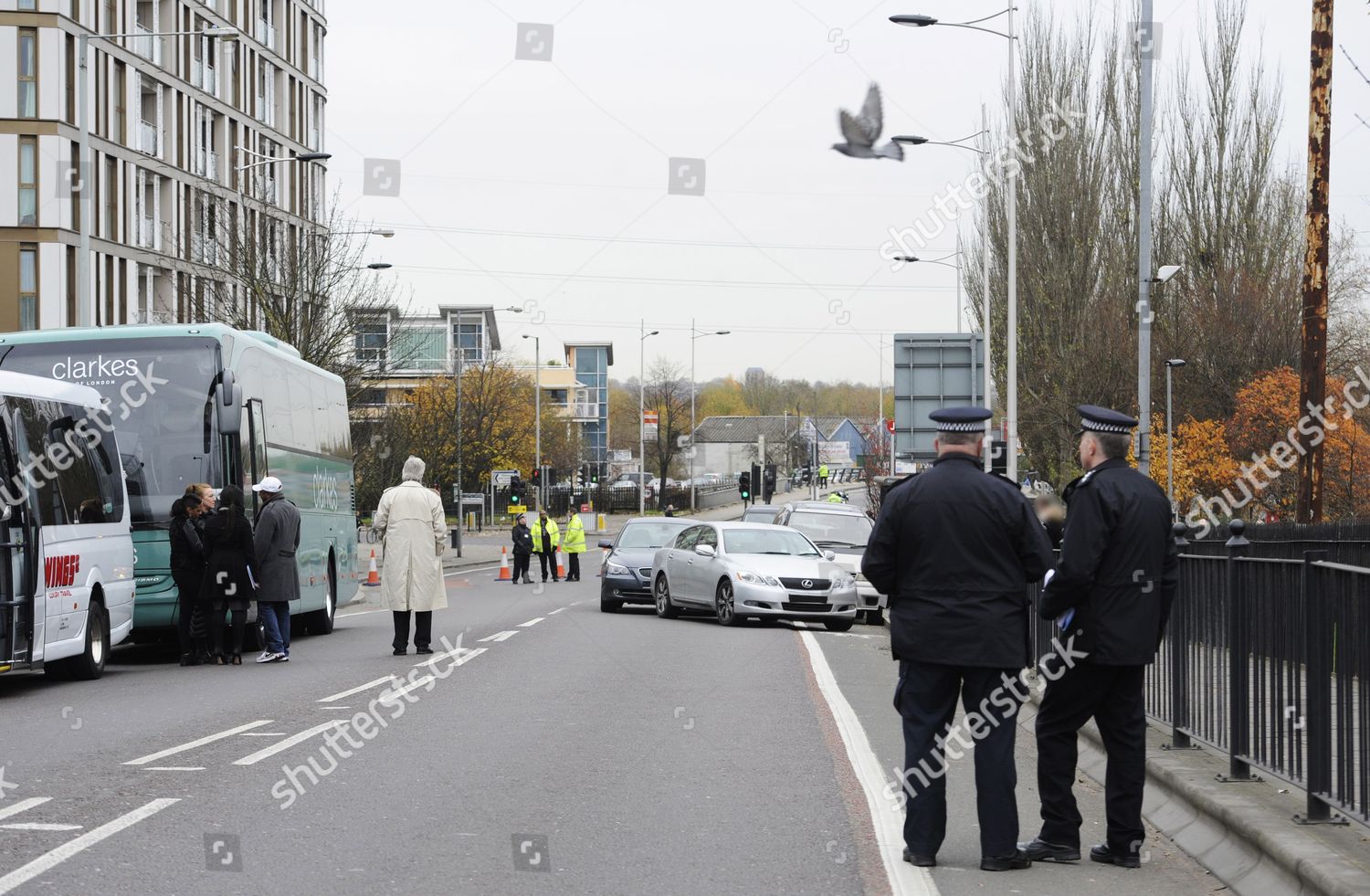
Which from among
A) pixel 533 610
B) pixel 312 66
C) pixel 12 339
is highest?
pixel 312 66

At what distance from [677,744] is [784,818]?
248 cm

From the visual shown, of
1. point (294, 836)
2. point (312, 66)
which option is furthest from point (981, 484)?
point (312, 66)

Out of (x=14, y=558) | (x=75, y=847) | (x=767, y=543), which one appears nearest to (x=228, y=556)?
(x=14, y=558)

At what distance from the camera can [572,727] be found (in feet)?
35.3

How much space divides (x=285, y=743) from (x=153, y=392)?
8.36m

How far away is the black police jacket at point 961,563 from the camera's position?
6484mm

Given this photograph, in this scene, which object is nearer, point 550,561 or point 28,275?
point 550,561

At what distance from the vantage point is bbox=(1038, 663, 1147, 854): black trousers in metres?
6.78

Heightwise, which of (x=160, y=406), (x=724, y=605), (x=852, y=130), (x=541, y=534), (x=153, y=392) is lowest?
(x=724, y=605)

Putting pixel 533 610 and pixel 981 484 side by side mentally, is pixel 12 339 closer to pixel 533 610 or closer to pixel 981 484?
pixel 533 610

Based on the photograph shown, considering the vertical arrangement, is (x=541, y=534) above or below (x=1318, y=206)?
below

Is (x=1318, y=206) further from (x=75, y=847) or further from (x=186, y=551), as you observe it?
(x=75, y=847)

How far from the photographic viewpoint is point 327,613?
72.7ft

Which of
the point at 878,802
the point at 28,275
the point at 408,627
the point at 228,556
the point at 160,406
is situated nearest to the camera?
the point at 878,802
